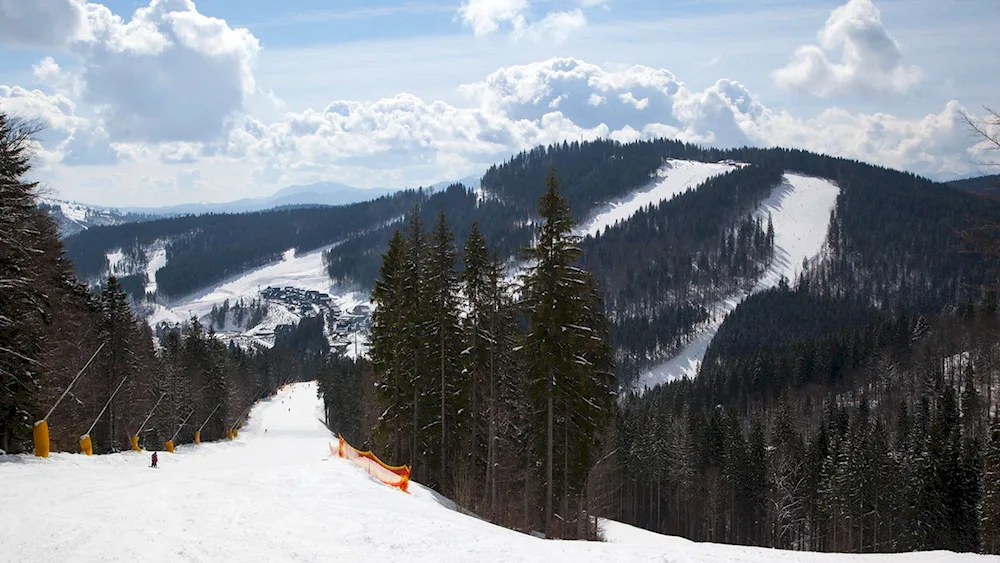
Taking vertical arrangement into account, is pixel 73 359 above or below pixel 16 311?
below

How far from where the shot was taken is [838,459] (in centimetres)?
5800

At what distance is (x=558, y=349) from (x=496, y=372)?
802 centimetres

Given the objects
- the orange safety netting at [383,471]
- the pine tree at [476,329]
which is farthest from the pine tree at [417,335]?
the orange safety netting at [383,471]

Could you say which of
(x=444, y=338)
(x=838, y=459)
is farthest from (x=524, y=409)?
(x=838, y=459)

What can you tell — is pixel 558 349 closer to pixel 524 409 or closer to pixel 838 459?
pixel 524 409

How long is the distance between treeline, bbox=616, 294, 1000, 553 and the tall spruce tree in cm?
1251

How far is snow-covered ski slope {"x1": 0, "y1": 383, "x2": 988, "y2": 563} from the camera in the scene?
12.0 m

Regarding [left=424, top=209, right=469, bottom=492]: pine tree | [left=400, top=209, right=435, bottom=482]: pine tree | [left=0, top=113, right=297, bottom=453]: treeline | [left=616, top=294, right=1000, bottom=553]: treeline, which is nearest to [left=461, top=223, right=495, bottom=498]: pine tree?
[left=424, top=209, right=469, bottom=492]: pine tree

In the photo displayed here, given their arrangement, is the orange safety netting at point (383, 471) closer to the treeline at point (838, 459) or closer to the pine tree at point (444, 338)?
the pine tree at point (444, 338)

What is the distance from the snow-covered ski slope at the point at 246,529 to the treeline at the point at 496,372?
824 cm

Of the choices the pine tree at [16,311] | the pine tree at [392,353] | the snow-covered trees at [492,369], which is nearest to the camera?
the pine tree at [16,311]

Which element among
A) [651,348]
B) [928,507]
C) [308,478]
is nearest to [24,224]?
[308,478]

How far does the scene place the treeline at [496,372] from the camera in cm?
2481

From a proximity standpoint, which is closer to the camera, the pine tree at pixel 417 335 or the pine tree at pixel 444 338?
the pine tree at pixel 444 338
